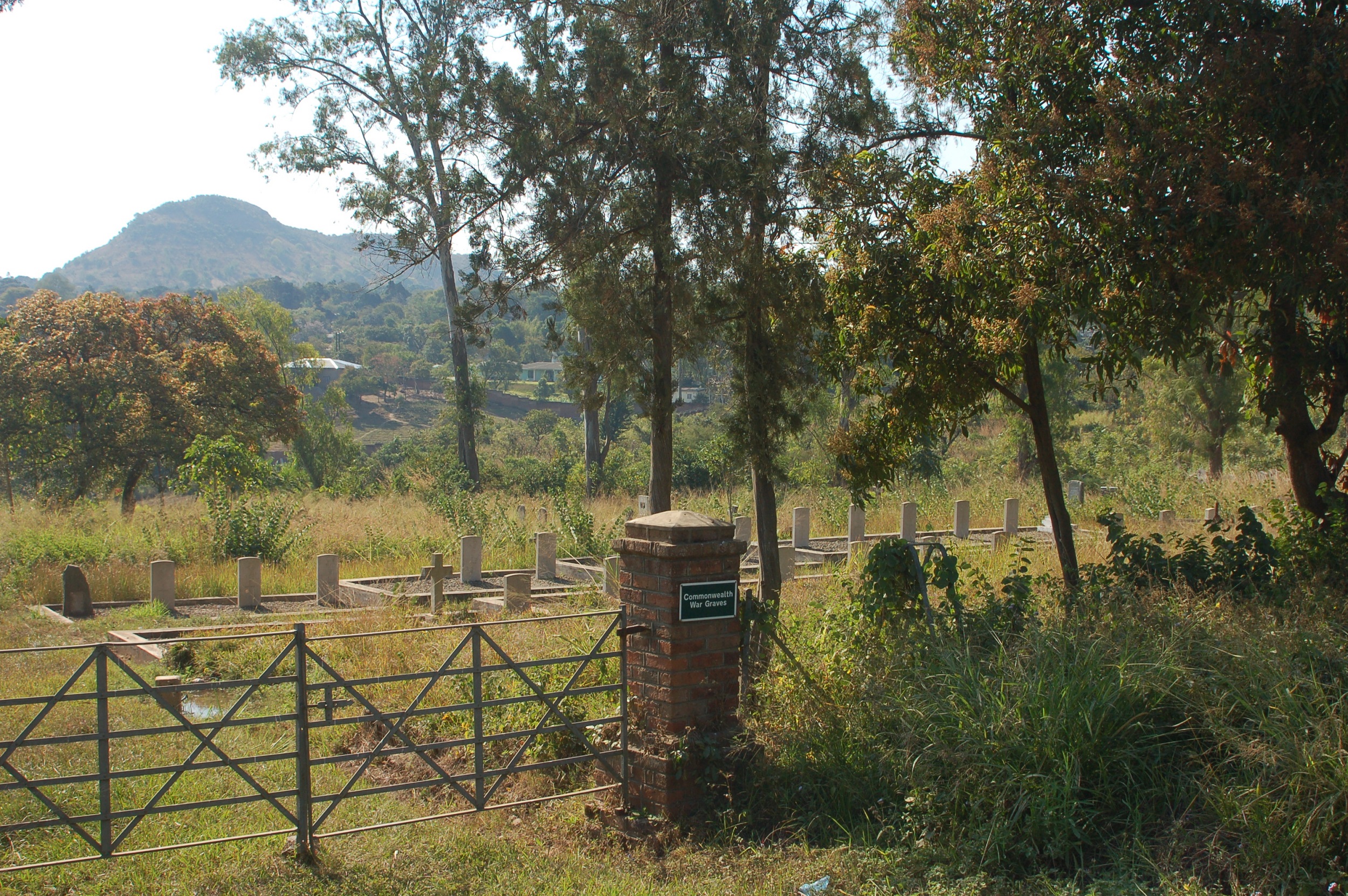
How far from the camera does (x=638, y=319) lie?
9258mm

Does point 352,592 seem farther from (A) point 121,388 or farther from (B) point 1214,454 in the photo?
(B) point 1214,454

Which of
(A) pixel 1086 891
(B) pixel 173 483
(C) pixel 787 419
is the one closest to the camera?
(A) pixel 1086 891

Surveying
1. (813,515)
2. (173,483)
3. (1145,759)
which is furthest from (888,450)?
(173,483)

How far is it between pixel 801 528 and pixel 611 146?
1040 cm

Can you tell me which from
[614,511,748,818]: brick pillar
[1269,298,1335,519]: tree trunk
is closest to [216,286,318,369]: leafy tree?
[614,511,748,818]: brick pillar

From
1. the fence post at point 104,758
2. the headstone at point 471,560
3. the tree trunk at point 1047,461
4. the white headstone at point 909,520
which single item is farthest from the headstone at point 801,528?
the fence post at point 104,758

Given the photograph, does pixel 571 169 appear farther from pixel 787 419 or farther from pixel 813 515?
pixel 813 515

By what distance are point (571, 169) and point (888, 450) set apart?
12.8 ft

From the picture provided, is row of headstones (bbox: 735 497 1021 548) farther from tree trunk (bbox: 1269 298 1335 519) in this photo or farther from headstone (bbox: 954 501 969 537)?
tree trunk (bbox: 1269 298 1335 519)

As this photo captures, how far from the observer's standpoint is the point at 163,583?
1221cm

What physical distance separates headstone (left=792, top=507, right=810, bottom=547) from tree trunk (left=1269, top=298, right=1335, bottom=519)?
384 inches

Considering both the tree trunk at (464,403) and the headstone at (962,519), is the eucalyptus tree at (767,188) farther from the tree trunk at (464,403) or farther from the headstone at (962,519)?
the tree trunk at (464,403)

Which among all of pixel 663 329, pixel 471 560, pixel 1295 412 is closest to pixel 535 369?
pixel 471 560

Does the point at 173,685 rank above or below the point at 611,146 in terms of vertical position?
below
